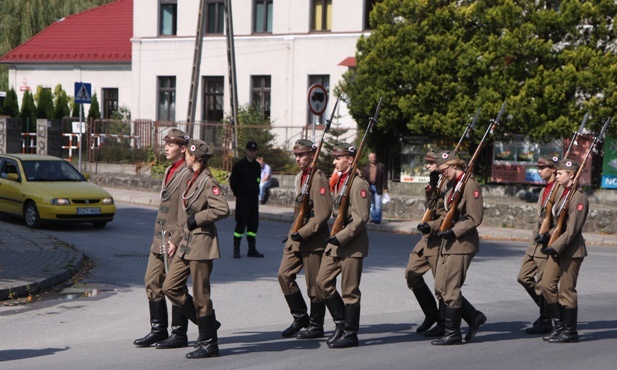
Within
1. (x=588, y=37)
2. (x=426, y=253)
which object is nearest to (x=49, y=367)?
(x=426, y=253)

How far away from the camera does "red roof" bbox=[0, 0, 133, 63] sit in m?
45.6

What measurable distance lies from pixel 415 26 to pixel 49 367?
61.1ft

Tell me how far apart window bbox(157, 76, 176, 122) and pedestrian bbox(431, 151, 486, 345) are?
32373 millimetres

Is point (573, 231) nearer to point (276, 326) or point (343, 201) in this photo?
point (343, 201)

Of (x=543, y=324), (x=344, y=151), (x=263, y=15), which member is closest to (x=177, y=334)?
(x=344, y=151)

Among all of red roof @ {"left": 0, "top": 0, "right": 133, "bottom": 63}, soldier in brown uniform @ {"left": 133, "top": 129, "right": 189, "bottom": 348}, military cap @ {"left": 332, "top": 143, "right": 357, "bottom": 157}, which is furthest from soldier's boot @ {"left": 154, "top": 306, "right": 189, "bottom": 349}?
red roof @ {"left": 0, "top": 0, "right": 133, "bottom": 63}

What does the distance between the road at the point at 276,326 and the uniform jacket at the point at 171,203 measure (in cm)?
106

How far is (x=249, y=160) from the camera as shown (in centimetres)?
1628

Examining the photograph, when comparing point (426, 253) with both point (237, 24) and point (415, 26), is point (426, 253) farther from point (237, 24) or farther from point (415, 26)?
point (237, 24)

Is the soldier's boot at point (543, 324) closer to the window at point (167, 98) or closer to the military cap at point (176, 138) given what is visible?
the military cap at point (176, 138)

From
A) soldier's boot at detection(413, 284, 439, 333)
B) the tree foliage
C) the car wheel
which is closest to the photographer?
soldier's boot at detection(413, 284, 439, 333)

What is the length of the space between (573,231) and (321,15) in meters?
28.3

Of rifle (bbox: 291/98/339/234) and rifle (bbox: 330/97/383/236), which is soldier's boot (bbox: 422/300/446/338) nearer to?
rifle (bbox: 330/97/383/236)

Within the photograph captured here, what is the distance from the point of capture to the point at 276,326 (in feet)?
33.8
